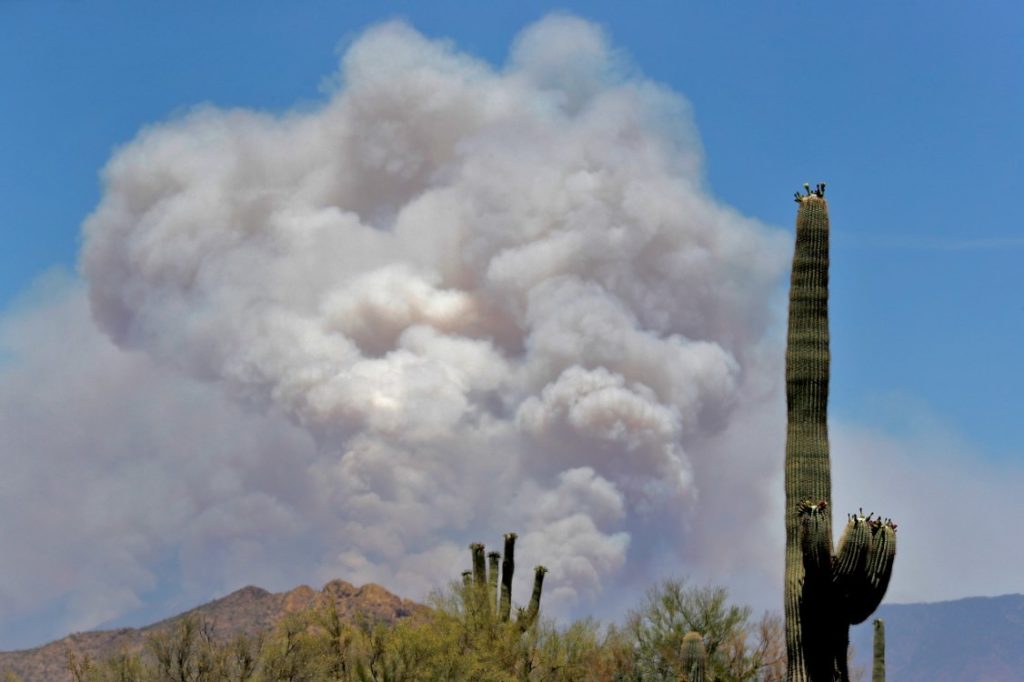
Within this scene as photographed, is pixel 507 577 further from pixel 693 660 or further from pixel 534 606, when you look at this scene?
pixel 693 660

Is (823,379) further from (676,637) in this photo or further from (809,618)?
(676,637)

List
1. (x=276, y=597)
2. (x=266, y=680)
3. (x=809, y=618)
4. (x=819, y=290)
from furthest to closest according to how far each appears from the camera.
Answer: (x=276, y=597), (x=266, y=680), (x=819, y=290), (x=809, y=618)

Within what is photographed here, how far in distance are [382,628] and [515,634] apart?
18.1 ft

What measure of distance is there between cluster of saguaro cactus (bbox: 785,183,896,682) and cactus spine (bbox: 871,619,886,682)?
24.8 meters

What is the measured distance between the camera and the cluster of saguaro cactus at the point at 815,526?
27.8 m

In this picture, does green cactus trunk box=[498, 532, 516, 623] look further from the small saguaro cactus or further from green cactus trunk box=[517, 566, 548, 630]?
the small saguaro cactus

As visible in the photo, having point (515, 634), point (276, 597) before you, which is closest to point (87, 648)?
point (276, 597)

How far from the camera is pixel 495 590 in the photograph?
184 ft

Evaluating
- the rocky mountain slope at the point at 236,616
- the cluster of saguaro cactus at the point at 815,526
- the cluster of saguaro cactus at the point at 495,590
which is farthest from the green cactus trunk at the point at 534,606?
the rocky mountain slope at the point at 236,616

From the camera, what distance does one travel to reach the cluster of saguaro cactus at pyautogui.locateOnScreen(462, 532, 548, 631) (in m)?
55.5

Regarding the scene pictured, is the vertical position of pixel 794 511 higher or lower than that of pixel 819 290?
lower

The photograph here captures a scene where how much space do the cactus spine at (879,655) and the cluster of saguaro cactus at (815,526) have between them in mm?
24755

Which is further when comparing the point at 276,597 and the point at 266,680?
the point at 276,597

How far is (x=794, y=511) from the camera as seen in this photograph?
29594mm
